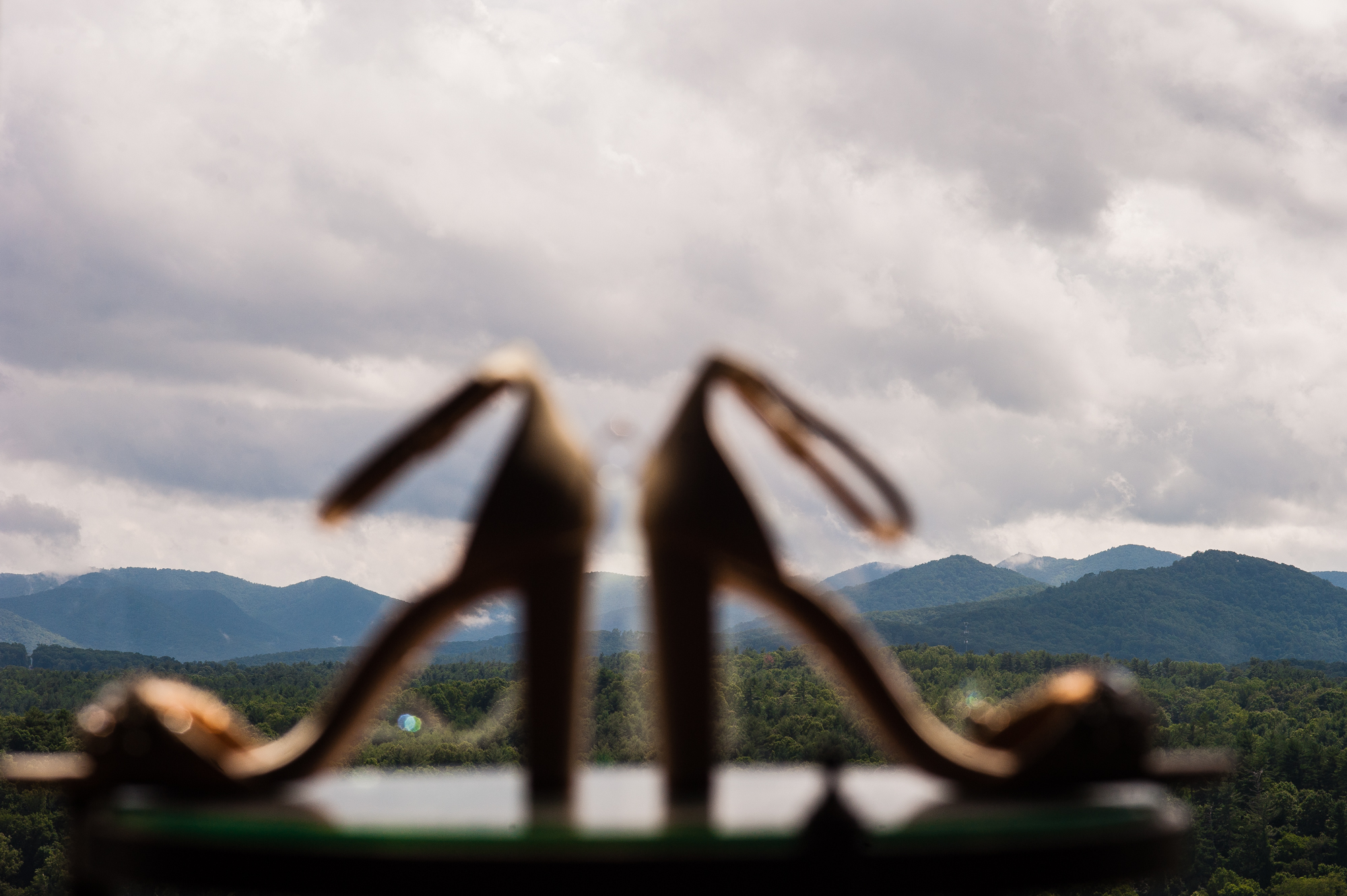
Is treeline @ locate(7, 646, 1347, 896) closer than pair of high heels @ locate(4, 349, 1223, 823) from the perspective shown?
No

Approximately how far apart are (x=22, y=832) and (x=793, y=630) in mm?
90640

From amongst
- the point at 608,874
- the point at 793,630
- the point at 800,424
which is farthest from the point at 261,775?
the point at 800,424

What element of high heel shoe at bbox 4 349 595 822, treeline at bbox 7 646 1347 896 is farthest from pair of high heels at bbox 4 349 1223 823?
treeline at bbox 7 646 1347 896

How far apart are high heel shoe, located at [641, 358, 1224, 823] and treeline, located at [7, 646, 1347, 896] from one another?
201 ft

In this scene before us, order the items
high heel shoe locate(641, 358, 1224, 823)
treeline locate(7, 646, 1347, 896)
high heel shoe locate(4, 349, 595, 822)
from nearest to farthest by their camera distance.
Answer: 1. high heel shoe locate(4, 349, 595, 822)
2. high heel shoe locate(641, 358, 1224, 823)
3. treeline locate(7, 646, 1347, 896)

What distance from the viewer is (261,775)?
4.35m

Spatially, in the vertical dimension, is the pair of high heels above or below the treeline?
above

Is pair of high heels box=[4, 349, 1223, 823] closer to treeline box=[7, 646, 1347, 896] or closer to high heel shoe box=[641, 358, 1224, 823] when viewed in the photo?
high heel shoe box=[641, 358, 1224, 823]

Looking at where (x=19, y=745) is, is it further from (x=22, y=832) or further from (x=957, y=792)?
(x=957, y=792)

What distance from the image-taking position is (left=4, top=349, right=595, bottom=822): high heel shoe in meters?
4.22

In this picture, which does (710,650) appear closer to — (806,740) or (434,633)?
(434,633)

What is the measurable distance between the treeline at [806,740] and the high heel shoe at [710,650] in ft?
201

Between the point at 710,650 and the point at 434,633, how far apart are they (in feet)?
3.74

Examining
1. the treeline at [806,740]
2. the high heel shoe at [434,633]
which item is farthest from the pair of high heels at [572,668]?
the treeline at [806,740]
